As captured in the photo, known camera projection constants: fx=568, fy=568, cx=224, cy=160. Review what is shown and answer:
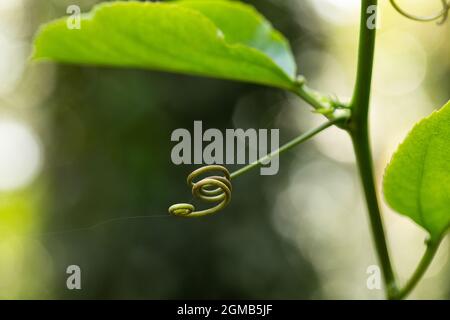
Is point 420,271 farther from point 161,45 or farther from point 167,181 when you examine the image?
point 167,181

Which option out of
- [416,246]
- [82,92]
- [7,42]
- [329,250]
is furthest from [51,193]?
[416,246]

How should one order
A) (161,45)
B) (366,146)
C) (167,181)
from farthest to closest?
(167,181), (161,45), (366,146)

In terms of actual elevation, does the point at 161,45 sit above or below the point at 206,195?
above

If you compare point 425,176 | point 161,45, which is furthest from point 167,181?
point 425,176

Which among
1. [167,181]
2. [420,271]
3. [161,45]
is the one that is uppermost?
[167,181]

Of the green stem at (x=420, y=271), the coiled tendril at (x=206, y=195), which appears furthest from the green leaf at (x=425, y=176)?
the coiled tendril at (x=206, y=195)
